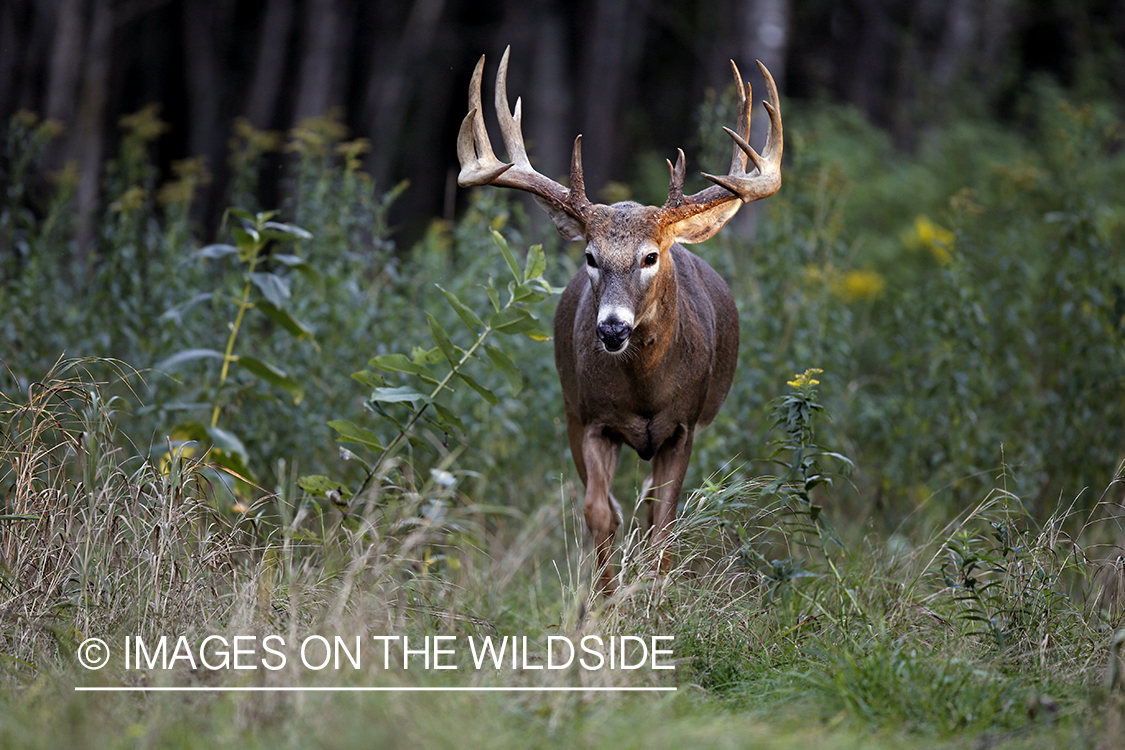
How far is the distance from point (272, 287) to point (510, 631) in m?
2.37

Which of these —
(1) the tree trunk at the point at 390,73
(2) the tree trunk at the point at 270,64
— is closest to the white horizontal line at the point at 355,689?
(2) the tree trunk at the point at 270,64

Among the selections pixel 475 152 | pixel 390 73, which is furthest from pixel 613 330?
pixel 390 73

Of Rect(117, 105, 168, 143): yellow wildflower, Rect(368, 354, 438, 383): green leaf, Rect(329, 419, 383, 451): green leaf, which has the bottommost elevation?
Rect(329, 419, 383, 451): green leaf

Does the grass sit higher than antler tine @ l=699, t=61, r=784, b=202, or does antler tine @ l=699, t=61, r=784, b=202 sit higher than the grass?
antler tine @ l=699, t=61, r=784, b=202

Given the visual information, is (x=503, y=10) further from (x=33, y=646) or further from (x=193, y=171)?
(x=33, y=646)

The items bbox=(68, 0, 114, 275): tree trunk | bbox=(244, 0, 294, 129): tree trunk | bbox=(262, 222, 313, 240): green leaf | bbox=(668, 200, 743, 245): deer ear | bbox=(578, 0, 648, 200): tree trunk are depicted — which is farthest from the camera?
bbox=(244, 0, 294, 129): tree trunk

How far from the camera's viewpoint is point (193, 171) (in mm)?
7934

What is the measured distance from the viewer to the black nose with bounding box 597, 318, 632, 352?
4.95m

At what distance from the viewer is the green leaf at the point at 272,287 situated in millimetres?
6023

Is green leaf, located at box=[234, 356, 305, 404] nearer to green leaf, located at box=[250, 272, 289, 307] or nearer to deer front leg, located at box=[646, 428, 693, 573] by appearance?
green leaf, located at box=[250, 272, 289, 307]

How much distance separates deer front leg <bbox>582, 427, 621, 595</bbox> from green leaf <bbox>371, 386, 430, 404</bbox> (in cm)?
89

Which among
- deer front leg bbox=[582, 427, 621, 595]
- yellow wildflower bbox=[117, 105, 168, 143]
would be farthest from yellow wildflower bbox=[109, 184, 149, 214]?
deer front leg bbox=[582, 427, 621, 595]

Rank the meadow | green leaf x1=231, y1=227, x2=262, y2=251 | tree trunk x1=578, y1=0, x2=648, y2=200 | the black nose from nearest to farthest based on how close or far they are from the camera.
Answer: the meadow → the black nose → green leaf x1=231, y1=227, x2=262, y2=251 → tree trunk x1=578, y1=0, x2=648, y2=200

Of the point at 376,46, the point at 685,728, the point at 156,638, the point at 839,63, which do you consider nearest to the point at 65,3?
the point at 376,46
